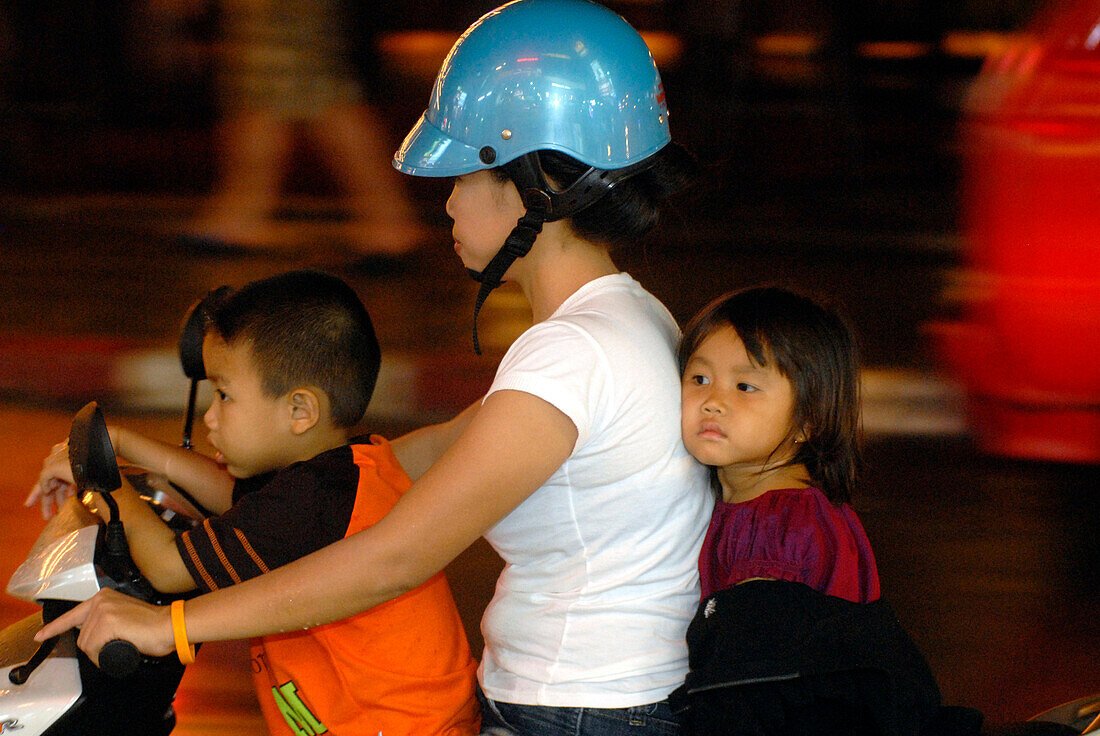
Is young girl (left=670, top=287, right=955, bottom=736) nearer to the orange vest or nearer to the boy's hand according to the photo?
the orange vest

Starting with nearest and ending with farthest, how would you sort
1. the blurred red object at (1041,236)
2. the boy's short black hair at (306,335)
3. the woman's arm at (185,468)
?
the boy's short black hair at (306,335) < the woman's arm at (185,468) < the blurred red object at (1041,236)

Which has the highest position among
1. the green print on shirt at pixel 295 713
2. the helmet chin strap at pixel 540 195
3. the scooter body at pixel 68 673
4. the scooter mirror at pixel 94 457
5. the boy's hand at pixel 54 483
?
the helmet chin strap at pixel 540 195

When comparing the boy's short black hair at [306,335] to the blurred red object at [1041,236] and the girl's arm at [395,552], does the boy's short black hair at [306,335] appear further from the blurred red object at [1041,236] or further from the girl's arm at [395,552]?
the blurred red object at [1041,236]

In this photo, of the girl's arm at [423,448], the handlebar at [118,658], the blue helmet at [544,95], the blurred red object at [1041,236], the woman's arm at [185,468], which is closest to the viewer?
the handlebar at [118,658]

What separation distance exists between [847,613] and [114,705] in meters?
0.96

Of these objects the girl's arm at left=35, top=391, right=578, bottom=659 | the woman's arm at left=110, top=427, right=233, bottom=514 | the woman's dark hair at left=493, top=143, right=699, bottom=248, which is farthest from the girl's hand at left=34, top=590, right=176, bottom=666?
the woman's dark hair at left=493, top=143, right=699, bottom=248

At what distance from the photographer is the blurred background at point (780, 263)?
3471 mm

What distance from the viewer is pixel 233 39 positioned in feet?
18.1

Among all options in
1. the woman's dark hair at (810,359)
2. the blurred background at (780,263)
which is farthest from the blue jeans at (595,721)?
the blurred background at (780,263)

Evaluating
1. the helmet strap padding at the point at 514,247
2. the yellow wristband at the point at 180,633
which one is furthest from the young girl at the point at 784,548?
the yellow wristband at the point at 180,633

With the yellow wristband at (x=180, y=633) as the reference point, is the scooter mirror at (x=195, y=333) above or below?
above

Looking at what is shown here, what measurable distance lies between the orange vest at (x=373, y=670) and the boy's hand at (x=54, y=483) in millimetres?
398

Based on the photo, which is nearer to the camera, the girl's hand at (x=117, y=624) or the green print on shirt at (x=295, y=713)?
the girl's hand at (x=117, y=624)

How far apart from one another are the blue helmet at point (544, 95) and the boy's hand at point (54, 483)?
0.71 metres
